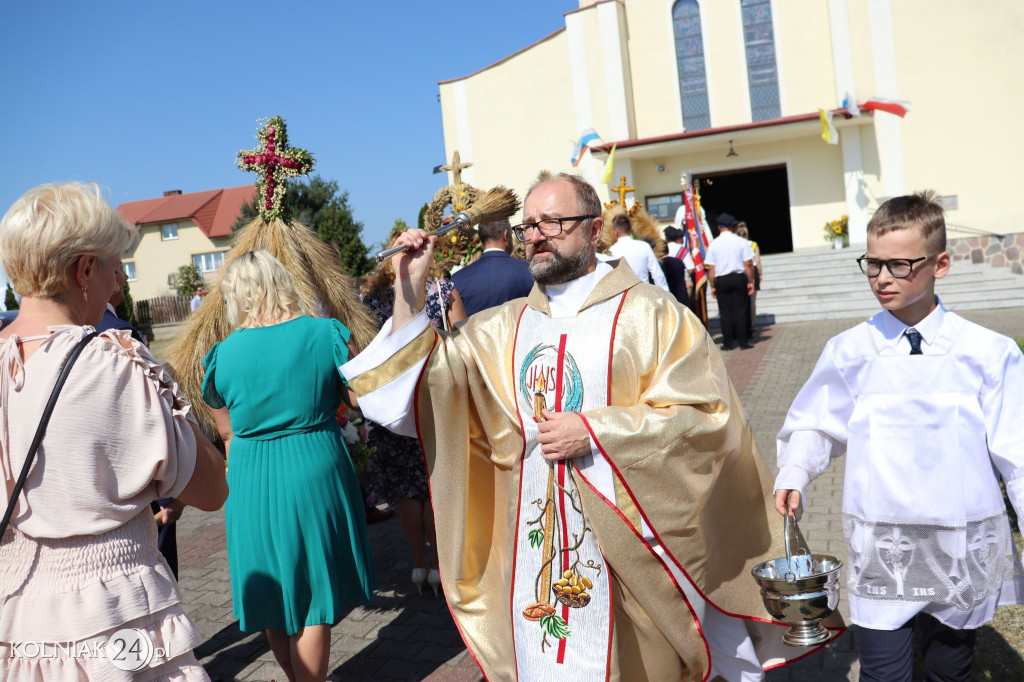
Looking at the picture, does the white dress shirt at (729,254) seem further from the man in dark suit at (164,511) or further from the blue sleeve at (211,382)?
the blue sleeve at (211,382)

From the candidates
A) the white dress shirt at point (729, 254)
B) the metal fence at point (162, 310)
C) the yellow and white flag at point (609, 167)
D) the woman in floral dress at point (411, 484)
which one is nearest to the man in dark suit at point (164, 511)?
the woman in floral dress at point (411, 484)

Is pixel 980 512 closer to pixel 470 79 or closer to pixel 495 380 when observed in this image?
pixel 495 380

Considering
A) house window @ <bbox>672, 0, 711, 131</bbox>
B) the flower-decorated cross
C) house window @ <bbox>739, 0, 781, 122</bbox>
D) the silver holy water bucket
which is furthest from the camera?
house window @ <bbox>672, 0, 711, 131</bbox>

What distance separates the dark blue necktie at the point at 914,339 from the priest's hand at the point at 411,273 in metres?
1.50

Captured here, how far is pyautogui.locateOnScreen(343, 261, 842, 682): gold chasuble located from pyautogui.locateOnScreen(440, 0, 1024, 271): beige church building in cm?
1869

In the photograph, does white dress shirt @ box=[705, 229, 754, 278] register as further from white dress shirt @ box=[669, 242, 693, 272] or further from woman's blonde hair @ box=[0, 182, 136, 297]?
Result: woman's blonde hair @ box=[0, 182, 136, 297]

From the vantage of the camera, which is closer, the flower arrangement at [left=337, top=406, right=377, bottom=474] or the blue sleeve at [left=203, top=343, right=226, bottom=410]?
the blue sleeve at [left=203, top=343, right=226, bottom=410]

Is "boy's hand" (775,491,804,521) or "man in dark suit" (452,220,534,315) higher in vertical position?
"man in dark suit" (452,220,534,315)

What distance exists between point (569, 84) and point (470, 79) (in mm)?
2949

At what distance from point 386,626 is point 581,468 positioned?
2311mm

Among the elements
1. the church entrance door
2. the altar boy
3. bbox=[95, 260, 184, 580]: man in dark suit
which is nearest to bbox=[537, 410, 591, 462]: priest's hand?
the altar boy

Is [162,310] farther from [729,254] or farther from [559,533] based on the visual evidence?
[559,533]
